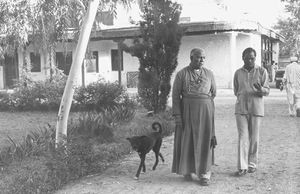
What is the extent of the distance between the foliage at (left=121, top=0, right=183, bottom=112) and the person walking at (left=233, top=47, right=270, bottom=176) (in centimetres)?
526

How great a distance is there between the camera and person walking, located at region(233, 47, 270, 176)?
6770 mm

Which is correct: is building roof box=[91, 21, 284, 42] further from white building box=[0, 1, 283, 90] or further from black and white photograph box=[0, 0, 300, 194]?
black and white photograph box=[0, 0, 300, 194]

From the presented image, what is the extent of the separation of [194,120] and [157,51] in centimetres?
585

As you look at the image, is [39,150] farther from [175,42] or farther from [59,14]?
[175,42]

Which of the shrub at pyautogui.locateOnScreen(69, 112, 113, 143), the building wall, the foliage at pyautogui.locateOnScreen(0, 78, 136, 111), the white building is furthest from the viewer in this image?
the building wall

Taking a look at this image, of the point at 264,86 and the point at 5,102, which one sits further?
the point at 5,102

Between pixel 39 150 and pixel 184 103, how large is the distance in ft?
7.47

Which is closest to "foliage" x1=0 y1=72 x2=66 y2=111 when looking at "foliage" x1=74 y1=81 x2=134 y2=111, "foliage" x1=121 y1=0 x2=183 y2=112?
"foliage" x1=74 y1=81 x2=134 y2=111

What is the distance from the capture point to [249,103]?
6.80m

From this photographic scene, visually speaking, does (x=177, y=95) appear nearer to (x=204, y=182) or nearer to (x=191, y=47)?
(x=204, y=182)

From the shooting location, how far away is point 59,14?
902cm

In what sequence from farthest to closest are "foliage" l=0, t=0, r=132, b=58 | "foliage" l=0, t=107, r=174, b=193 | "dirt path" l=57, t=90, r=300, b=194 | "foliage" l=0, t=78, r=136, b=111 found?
"foliage" l=0, t=78, r=136, b=111, "foliage" l=0, t=0, r=132, b=58, "dirt path" l=57, t=90, r=300, b=194, "foliage" l=0, t=107, r=174, b=193

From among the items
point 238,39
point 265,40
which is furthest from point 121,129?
point 265,40

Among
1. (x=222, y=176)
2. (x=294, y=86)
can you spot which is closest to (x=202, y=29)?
(x=294, y=86)
